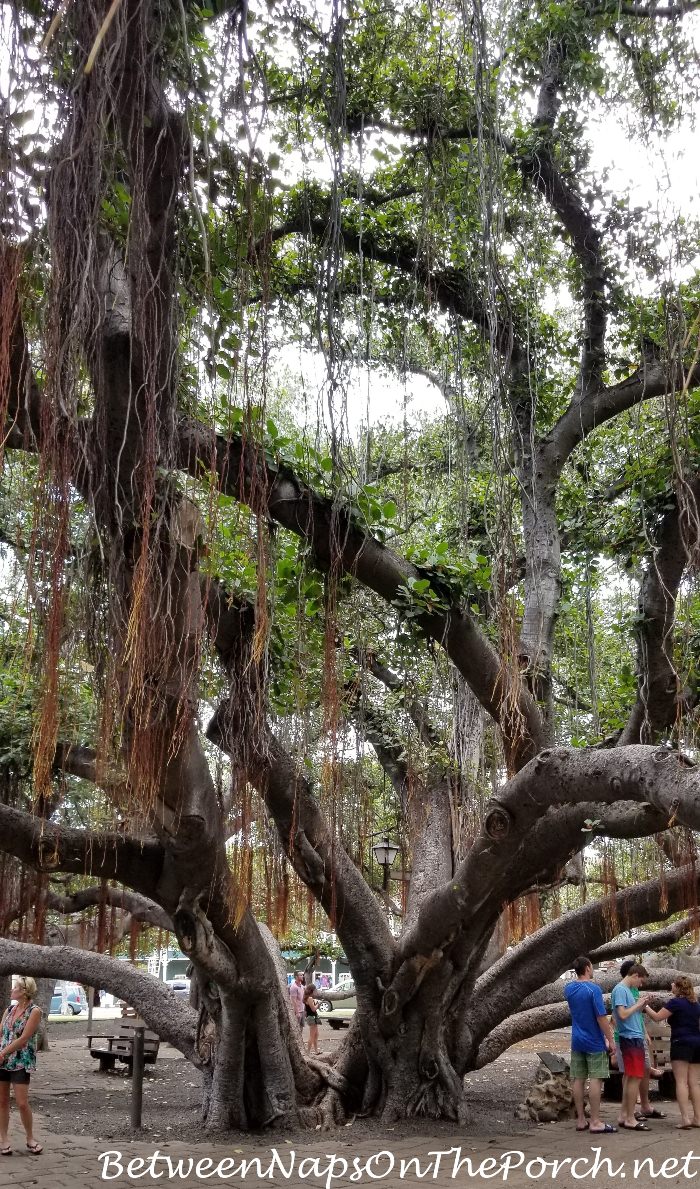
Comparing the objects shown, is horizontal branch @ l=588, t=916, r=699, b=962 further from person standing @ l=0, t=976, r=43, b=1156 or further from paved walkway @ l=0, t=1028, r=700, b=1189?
person standing @ l=0, t=976, r=43, b=1156

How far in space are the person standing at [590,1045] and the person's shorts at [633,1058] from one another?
0.31 feet

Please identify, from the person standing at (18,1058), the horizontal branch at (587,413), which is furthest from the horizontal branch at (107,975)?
the horizontal branch at (587,413)

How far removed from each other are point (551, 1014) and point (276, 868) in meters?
3.29

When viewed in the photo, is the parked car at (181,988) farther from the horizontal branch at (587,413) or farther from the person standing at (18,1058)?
the horizontal branch at (587,413)

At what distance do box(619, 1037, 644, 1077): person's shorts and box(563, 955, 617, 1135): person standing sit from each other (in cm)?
10

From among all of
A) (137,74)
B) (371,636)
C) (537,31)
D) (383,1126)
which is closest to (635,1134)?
(383,1126)

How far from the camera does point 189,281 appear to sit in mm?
3223

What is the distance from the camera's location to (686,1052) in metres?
5.01

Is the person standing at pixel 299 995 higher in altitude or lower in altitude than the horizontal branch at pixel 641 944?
lower

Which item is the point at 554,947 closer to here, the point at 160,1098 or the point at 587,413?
the point at 587,413

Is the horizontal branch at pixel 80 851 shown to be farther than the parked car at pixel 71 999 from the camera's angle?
No

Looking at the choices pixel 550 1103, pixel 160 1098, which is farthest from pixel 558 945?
pixel 160 1098

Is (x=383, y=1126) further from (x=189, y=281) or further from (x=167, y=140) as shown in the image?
(x=167, y=140)

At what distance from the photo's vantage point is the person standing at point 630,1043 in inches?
203
